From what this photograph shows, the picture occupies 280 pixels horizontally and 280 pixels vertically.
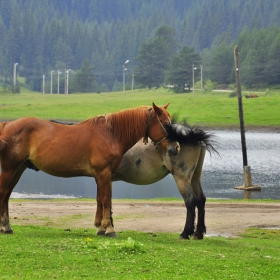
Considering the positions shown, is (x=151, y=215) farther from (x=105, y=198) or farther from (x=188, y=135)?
(x=105, y=198)

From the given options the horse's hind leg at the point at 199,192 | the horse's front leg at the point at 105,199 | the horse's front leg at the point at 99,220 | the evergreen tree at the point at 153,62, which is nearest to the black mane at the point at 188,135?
the horse's hind leg at the point at 199,192

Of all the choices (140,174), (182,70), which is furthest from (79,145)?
(182,70)

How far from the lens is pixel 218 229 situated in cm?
1578

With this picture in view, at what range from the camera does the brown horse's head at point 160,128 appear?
41.7 ft

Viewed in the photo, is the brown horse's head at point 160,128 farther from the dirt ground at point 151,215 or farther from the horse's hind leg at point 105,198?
the dirt ground at point 151,215

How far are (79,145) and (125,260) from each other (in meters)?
3.20

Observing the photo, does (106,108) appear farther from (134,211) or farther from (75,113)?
(134,211)


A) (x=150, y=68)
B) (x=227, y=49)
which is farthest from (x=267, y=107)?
(x=150, y=68)

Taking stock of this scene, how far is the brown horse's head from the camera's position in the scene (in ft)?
41.7

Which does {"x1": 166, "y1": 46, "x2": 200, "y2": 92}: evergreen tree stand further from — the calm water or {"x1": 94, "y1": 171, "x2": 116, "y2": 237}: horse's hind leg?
{"x1": 94, "y1": 171, "x2": 116, "y2": 237}: horse's hind leg

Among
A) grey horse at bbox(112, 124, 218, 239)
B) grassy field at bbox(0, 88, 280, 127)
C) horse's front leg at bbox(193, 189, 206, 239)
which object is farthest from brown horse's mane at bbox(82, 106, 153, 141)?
grassy field at bbox(0, 88, 280, 127)

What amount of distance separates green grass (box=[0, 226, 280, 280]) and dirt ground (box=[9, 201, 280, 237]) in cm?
364

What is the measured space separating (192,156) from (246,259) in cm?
325

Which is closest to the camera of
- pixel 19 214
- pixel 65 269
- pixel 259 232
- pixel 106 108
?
pixel 65 269
